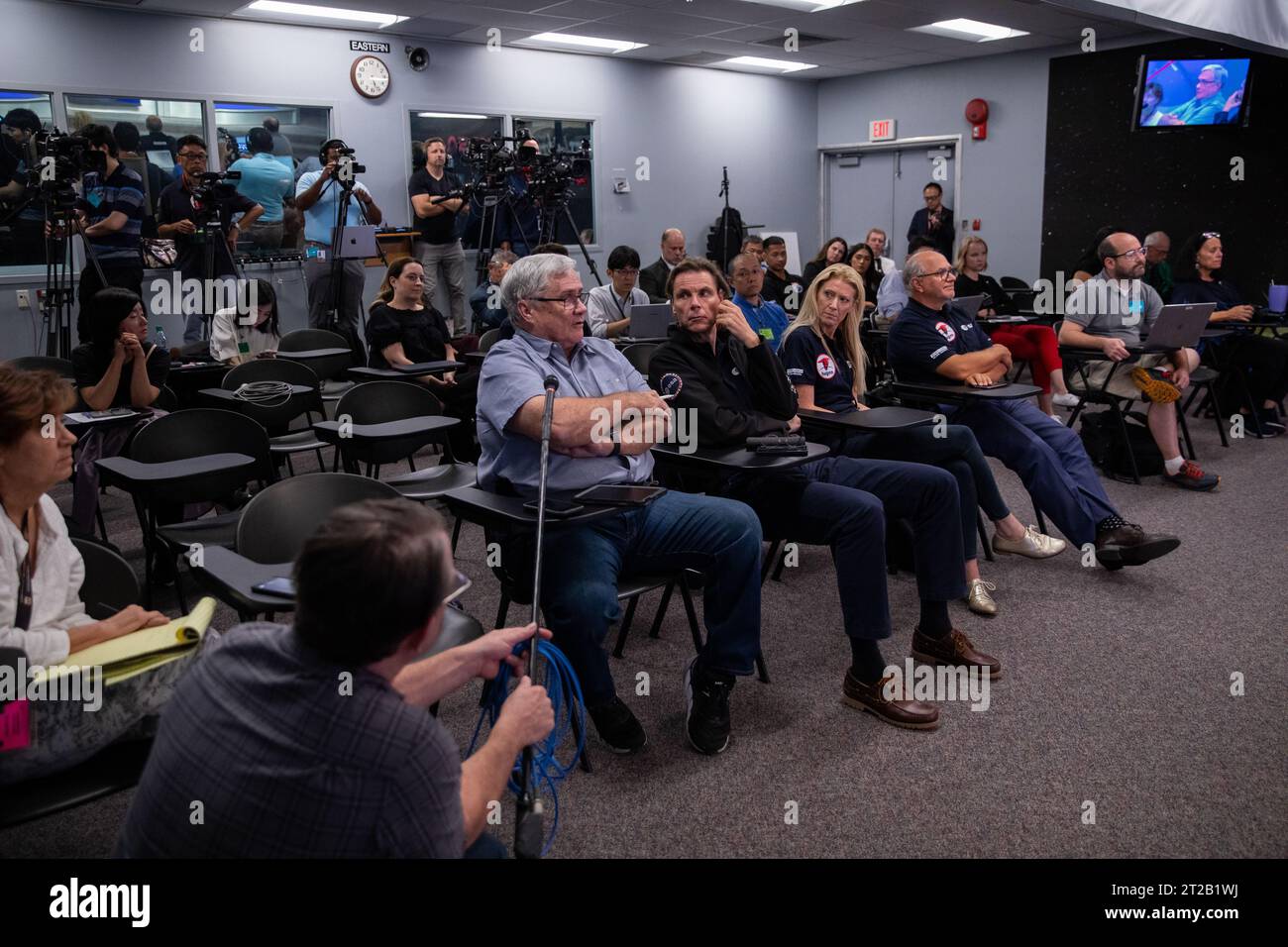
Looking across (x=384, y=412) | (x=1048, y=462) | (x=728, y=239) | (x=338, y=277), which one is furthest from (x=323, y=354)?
(x=728, y=239)

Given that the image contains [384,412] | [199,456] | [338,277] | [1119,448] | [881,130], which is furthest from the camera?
[881,130]

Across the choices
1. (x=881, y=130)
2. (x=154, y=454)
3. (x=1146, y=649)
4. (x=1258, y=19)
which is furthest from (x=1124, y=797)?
(x=881, y=130)

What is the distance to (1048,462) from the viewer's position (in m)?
3.58

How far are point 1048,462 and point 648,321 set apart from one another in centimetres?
228

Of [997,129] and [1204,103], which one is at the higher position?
[997,129]

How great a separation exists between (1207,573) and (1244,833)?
1808 mm

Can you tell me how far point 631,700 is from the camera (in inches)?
108

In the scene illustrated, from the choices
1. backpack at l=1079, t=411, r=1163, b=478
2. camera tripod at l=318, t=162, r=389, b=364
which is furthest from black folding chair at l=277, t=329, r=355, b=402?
backpack at l=1079, t=411, r=1163, b=478

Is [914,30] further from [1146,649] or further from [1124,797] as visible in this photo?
[1124,797]

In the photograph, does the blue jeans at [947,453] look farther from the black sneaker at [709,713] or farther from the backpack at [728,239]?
the backpack at [728,239]

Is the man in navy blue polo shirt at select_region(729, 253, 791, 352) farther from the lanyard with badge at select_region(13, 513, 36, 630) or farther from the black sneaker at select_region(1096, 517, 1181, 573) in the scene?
the lanyard with badge at select_region(13, 513, 36, 630)

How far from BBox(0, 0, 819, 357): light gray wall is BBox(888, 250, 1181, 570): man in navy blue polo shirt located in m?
5.68

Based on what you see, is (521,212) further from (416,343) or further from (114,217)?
(416,343)

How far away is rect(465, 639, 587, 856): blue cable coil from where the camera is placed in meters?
1.83
